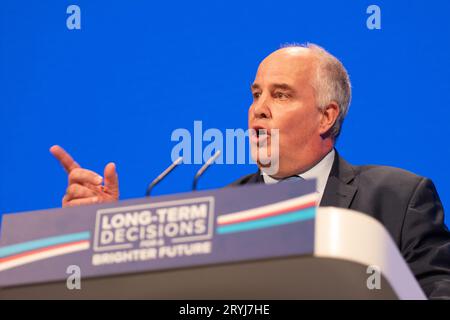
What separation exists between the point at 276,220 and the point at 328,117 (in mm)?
1652

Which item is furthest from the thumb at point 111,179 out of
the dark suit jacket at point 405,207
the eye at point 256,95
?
the eye at point 256,95

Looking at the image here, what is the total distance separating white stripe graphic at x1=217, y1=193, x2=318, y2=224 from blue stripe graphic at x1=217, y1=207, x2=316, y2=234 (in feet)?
0.04

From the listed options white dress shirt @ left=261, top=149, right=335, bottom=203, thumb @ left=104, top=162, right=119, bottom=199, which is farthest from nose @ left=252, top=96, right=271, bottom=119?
thumb @ left=104, top=162, right=119, bottom=199

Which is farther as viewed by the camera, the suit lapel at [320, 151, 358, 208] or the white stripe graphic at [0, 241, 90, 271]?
the suit lapel at [320, 151, 358, 208]

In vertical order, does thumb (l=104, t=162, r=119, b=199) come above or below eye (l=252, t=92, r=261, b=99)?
below

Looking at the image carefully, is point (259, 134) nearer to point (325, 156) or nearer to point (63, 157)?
point (325, 156)

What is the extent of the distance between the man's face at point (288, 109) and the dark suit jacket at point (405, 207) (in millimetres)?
170

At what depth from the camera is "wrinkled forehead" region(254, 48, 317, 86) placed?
2.58 m

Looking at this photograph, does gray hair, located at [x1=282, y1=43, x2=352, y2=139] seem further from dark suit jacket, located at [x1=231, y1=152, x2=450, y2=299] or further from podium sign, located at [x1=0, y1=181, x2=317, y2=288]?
podium sign, located at [x1=0, y1=181, x2=317, y2=288]

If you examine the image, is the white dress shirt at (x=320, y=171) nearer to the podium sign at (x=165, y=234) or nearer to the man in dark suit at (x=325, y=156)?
the man in dark suit at (x=325, y=156)

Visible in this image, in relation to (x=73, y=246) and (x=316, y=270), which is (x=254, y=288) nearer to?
(x=316, y=270)

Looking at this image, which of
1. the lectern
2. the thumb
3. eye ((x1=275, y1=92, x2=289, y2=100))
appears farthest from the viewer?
eye ((x1=275, y1=92, x2=289, y2=100))

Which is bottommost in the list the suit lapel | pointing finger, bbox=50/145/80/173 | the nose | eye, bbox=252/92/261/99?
pointing finger, bbox=50/145/80/173
